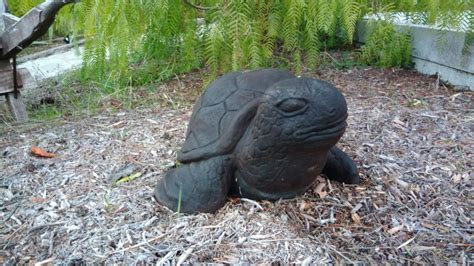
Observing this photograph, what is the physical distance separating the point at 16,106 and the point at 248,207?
88.1 inches

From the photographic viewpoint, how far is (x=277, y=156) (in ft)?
5.35

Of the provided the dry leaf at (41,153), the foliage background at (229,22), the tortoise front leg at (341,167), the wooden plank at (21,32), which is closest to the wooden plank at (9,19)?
the wooden plank at (21,32)

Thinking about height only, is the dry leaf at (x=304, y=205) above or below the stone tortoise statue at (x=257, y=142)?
below

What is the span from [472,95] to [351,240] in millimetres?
2051

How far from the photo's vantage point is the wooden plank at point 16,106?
317 centimetres

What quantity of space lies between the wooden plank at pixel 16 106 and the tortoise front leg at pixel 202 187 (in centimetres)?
195

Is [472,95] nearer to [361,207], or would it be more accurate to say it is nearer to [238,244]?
[361,207]

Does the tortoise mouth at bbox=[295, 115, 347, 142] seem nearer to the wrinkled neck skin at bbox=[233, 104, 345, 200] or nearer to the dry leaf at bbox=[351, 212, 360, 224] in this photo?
the wrinkled neck skin at bbox=[233, 104, 345, 200]

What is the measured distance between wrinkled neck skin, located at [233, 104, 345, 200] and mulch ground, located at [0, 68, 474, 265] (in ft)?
0.27

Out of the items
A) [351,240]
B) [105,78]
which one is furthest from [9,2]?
[351,240]

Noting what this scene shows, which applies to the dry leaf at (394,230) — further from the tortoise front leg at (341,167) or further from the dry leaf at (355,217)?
the tortoise front leg at (341,167)

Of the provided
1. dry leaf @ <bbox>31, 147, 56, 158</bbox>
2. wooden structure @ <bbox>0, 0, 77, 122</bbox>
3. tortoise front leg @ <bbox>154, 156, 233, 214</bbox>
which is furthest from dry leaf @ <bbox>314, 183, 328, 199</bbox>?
wooden structure @ <bbox>0, 0, 77, 122</bbox>

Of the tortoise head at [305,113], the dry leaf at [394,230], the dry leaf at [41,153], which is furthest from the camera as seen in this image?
the dry leaf at [41,153]

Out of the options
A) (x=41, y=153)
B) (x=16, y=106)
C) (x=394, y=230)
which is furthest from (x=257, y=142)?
(x=16, y=106)
